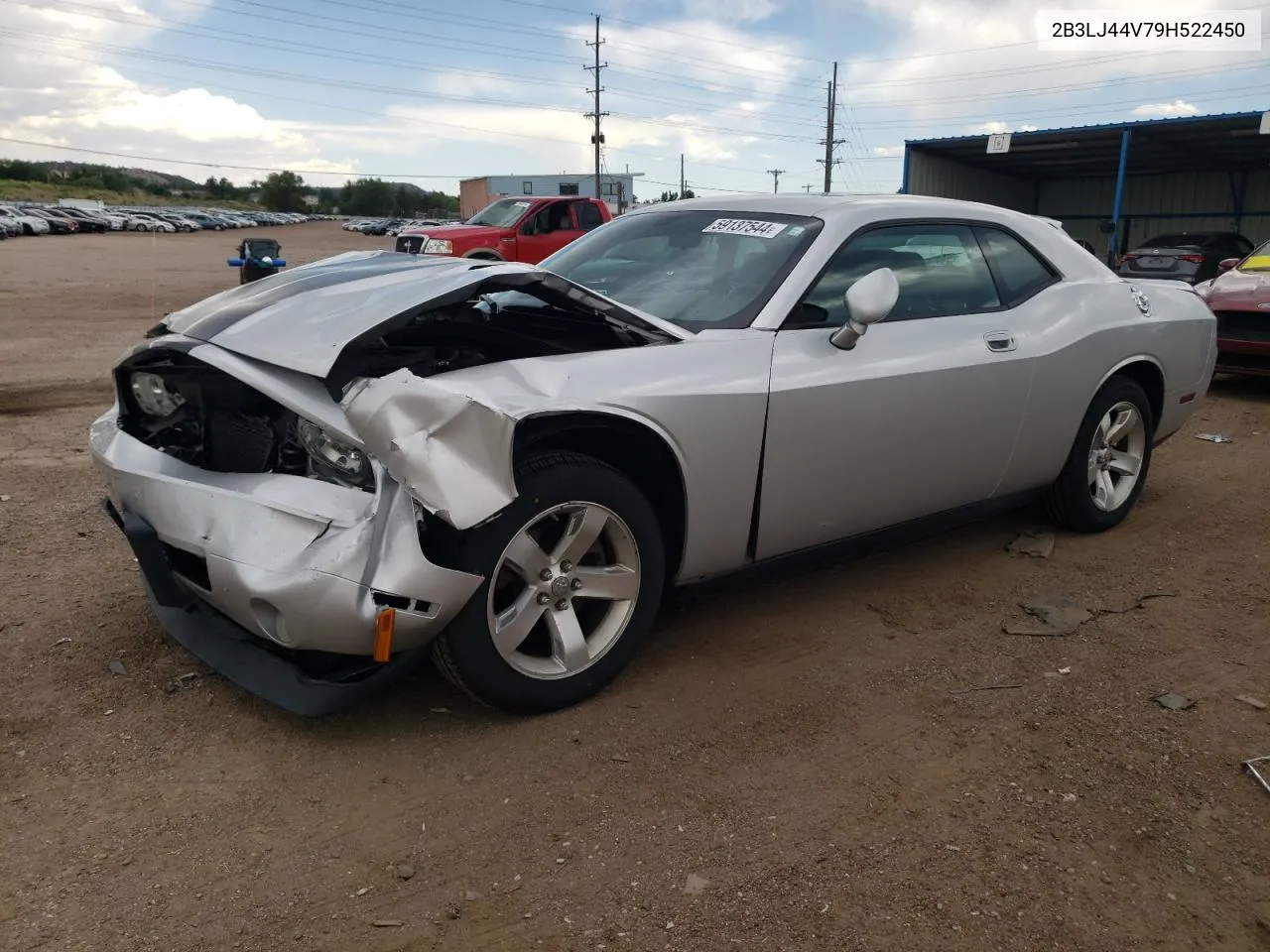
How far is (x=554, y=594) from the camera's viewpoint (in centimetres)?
283

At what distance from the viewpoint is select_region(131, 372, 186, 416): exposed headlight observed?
123 inches

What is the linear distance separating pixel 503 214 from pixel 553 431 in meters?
14.2

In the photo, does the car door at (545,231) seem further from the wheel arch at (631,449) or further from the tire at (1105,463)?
the wheel arch at (631,449)

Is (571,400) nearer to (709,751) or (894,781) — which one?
(709,751)

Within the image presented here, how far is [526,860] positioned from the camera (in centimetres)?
233

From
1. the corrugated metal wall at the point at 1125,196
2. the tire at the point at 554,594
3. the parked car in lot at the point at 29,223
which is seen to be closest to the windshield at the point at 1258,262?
the tire at the point at 554,594

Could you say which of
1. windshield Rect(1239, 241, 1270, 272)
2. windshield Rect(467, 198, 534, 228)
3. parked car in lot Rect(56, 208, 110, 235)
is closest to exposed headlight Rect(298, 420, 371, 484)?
windshield Rect(1239, 241, 1270, 272)

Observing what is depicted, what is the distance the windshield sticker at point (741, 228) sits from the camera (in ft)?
11.9

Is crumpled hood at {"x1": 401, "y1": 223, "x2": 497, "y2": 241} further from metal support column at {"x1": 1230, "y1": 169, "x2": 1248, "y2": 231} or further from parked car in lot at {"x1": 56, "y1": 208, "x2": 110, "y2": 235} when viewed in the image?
parked car in lot at {"x1": 56, "y1": 208, "x2": 110, "y2": 235}

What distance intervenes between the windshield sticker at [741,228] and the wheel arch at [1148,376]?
1.85 metres

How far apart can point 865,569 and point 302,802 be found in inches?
102

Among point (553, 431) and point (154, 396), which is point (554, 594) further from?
point (154, 396)

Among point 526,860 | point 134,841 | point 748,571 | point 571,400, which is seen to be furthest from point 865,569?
point 134,841

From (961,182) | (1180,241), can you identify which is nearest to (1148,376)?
(1180,241)
